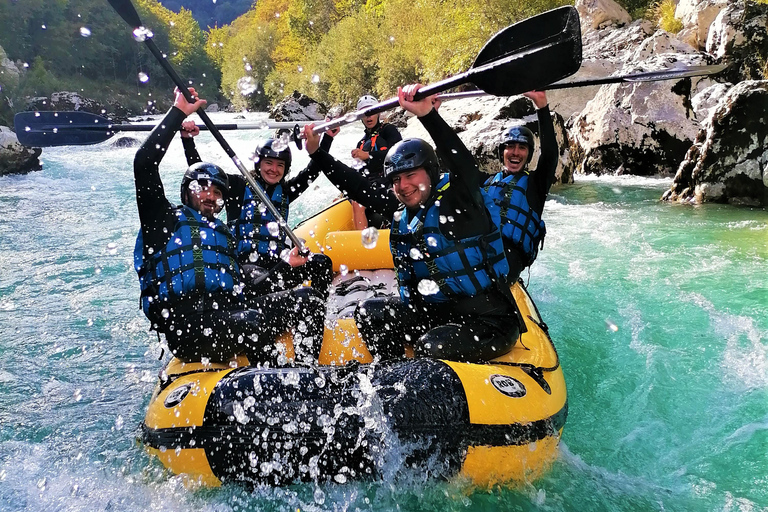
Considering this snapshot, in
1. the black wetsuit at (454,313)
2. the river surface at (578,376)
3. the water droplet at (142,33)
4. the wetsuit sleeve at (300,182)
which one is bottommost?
the river surface at (578,376)

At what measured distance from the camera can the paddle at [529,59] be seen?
2465mm

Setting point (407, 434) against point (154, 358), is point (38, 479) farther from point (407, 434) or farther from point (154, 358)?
point (407, 434)

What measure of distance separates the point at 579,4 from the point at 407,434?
16099 millimetres

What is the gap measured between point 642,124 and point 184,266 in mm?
8699

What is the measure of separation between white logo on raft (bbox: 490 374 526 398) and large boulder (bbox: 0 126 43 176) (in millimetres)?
13102

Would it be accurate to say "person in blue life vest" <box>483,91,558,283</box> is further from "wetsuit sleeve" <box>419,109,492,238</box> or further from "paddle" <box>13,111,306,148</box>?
"paddle" <box>13,111,306,148</box>

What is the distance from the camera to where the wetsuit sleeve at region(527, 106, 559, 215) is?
3285mm

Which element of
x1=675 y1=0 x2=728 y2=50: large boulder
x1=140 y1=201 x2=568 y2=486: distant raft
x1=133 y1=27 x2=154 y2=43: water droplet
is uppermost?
x1=675 y1=0 x2=728 y2=50: large boulder

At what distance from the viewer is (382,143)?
5.23 m

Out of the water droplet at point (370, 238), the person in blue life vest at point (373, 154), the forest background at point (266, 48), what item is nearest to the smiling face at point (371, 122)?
the person in blue life vest at point (373, 154)

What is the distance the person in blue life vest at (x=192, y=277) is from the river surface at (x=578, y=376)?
593mm

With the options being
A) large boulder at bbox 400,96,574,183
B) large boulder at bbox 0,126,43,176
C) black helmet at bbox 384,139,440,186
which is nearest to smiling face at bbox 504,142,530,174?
black helmet at bbox 384,139,440,186

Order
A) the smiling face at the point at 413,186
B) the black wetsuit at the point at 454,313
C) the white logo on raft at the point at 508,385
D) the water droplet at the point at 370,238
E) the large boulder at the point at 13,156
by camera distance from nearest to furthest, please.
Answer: the white logo on raft at the point at 508,385
the black wetsuit at the point at 454,313
the smiling face at the point at 413,186
the water droplet at the point at 370,238
the large boulder at the point at 13,156

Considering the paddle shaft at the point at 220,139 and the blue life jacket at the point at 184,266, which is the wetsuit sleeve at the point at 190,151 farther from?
the blue life jacket at the point at 184,266
